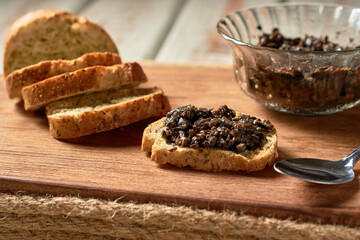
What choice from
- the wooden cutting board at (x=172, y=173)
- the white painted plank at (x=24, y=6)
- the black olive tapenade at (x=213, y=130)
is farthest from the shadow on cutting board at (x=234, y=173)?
the white painted plank at (x=24, y=6)

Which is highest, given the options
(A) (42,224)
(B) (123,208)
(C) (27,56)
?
(C) (27,56)

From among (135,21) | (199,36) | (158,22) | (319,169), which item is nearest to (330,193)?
(319,169)

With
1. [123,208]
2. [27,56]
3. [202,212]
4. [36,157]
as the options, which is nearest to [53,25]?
[27,56]

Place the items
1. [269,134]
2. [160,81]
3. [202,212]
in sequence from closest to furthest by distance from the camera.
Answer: [202,212]
[269,134]
[160,81]

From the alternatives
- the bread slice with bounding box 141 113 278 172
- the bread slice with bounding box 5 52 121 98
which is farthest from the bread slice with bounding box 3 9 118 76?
the bread slice with bounding box 141 113 278 172

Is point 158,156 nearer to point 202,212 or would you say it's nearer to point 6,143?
point 202,212

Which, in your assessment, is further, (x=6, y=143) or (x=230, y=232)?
(x=6, y=143)

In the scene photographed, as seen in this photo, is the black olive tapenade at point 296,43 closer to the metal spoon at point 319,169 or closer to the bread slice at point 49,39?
the metal spoon at point 319,169

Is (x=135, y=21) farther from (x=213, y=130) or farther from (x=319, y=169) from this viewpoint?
(x=319, y=169)
